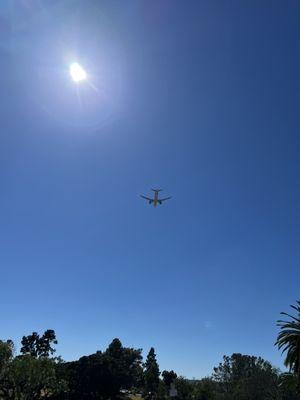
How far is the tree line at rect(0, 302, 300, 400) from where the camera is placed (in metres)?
79.1

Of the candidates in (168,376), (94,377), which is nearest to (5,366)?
(94,377)

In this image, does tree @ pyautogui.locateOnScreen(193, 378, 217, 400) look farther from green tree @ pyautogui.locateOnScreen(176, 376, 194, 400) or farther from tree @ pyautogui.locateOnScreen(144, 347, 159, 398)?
tree @ pyautogui.locateOnScreen(144, 347, 159, 398)

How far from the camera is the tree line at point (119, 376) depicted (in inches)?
3115

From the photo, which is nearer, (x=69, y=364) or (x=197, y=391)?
(x=69, y=364)

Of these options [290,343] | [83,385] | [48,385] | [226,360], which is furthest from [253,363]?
[290,343]

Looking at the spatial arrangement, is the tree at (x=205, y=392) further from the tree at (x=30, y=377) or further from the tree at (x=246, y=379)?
the tree at (x=30, y=377)

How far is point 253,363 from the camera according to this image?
447 ft

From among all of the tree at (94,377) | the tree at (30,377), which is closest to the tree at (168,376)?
the tree at (94,377)

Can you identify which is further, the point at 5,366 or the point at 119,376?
the point at 119,376

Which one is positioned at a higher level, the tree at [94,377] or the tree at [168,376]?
the tree at [168,376]

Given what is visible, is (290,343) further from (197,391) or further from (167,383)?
(167,383)

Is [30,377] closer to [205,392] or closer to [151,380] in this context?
[205,392]

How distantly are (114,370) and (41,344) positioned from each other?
97.6 feet

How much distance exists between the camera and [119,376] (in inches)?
4082
